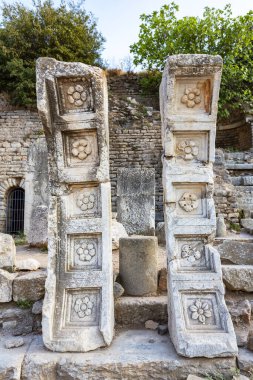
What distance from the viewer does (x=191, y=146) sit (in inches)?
109

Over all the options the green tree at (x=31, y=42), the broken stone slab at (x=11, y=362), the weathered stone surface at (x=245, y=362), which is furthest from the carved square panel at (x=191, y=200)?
the green tree at (x=31, y=42)

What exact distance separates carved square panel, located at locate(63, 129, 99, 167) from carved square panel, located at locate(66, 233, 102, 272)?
0.68 m

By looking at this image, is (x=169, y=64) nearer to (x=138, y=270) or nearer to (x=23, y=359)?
(x=138, y=270)

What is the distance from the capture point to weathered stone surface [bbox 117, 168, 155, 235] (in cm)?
620

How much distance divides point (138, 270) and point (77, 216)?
0.90 metres

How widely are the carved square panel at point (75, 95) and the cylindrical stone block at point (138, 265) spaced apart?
145 cm

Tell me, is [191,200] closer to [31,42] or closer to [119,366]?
[119,366]

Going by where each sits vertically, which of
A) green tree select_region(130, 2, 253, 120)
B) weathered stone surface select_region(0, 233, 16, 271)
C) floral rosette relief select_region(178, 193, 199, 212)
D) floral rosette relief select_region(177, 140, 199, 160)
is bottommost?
weathered stone surface select_region(0, 233, 16, 271)

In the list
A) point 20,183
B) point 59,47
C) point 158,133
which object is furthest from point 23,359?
point 59,47

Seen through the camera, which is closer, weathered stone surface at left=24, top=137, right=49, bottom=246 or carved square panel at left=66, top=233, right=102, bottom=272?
carved square panel at left=66, top=233, right=102, bottom=272

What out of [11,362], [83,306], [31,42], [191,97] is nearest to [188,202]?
[191,97]

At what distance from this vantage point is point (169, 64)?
259 cm

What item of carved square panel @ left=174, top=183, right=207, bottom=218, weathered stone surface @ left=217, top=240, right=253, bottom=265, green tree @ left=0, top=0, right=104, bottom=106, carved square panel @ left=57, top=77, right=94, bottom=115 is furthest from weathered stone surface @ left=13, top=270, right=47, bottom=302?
green tree @ left=0, top=0, right=104, bottom=106

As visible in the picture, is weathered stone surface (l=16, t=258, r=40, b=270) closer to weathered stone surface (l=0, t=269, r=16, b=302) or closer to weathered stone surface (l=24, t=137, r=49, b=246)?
weathered stone surface (l=0, t=269, r=16, b=302)
